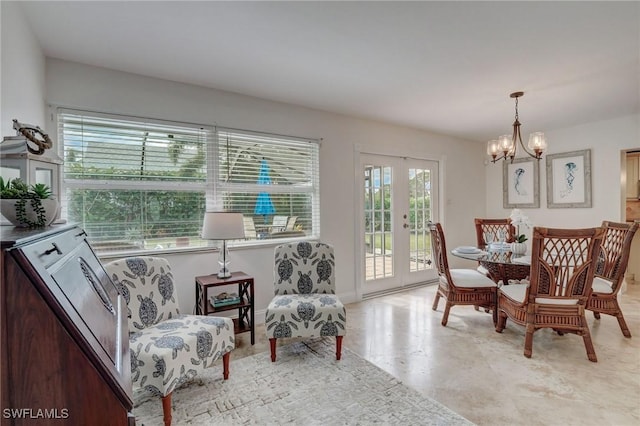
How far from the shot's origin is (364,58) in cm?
235

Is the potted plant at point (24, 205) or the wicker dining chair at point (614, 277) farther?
the wicker dining chair at point (614, 277)

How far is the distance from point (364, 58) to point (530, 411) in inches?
101

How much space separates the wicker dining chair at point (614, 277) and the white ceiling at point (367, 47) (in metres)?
1.40

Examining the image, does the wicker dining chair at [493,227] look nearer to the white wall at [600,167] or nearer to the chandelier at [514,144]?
the chandelier at [514,144]

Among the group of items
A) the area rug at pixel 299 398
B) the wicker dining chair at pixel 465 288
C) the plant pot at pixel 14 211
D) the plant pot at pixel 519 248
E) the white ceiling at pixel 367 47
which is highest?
the white ceiling at pixel 367 47

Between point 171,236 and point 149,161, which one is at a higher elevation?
point 149,161

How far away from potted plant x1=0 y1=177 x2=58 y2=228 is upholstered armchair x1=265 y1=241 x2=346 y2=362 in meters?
1.63

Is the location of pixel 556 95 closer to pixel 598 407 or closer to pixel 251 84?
pixel 598 407

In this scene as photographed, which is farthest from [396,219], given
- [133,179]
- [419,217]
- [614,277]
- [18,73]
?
[18,73]

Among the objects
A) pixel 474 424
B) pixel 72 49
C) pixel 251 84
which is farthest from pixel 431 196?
pixel 72 49

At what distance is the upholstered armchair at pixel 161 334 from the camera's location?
5.38 ft

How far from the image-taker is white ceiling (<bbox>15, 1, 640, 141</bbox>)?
1.79 meters

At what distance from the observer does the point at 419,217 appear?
184 inches

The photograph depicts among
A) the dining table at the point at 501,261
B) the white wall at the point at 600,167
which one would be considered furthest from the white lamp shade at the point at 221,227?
the white wall at the point at 600,167
